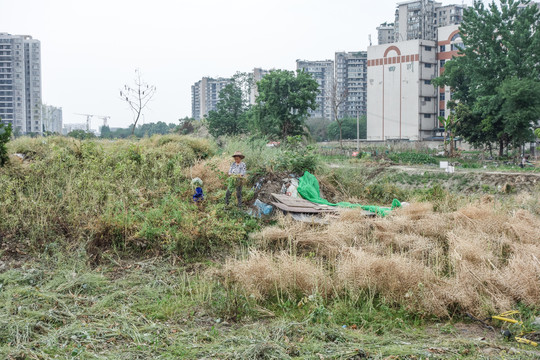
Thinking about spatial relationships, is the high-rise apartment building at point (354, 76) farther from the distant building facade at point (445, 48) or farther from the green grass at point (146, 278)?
the green grass at point (146, 278)

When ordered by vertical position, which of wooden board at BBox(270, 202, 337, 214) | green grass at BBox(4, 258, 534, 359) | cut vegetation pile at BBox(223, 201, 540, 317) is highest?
wooden board at BBox(270, 202, 337, 214)

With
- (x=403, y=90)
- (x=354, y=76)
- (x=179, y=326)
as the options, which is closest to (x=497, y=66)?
(x=403, y=90)

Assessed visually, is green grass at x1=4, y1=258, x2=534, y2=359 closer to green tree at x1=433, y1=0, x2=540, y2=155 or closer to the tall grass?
the tall grass

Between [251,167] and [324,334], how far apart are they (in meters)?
7.18

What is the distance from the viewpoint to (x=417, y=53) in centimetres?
4659

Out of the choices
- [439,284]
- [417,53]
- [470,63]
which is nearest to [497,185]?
[439,284]

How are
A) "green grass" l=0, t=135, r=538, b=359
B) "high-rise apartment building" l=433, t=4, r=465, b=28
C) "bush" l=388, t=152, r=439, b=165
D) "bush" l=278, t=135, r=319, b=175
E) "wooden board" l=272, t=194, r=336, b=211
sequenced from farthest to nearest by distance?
"high-rise apartment building" l=433, t=4, r=465, b=28 < "bush" l=388, t=152, r=439, b=165 < "bush" l=278, t=135, r=319, b=175 < "wooden board" l=272, t=194, r=336, b=211 < "green grass" l=0, t=135, r=538, b=359

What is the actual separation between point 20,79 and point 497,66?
219ft

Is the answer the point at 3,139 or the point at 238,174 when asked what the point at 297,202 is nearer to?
the point at 238,174

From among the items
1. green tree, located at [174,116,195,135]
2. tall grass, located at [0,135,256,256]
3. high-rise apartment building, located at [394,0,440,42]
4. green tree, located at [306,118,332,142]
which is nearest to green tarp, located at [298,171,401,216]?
tall grass, located at [0,135,256,256]

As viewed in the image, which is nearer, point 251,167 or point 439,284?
point 439,284

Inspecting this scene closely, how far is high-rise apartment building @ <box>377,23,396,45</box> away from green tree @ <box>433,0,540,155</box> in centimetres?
3830

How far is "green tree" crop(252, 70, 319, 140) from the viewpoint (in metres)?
28.5

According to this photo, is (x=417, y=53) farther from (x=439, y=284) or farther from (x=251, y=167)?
(x=439, y=284)
